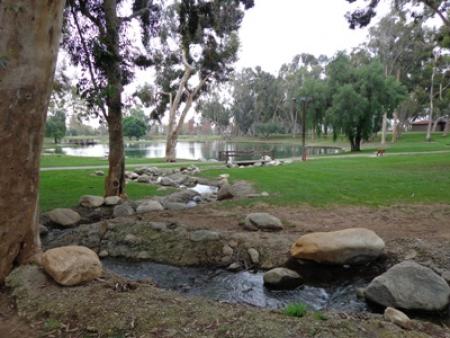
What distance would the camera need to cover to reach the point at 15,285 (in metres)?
3.67

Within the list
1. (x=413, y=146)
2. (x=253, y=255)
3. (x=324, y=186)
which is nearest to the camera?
(x=253, y=255)

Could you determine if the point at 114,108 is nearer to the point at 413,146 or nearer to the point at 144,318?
the point at 144,318

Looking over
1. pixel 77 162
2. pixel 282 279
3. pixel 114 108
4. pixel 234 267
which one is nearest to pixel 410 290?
pixel 282 279

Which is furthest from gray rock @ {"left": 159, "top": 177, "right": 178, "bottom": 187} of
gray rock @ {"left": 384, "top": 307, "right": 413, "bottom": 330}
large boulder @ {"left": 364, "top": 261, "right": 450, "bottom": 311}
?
gray rock @ {"left": 384, "top": 307, "right": 413, "bottom": 330}

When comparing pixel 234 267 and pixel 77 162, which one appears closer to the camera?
pixel 234 267

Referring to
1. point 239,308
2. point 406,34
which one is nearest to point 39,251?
point 239,308

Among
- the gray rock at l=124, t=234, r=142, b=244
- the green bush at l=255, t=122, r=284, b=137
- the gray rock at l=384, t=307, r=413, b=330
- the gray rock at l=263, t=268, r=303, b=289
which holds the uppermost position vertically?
the green bush at l=255, t=122, r=284, b=137

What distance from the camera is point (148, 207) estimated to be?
Result: 8.99m

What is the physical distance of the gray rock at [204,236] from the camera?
651 cm

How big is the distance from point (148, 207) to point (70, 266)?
17.3 feet

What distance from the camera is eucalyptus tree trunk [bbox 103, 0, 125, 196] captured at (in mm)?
8188

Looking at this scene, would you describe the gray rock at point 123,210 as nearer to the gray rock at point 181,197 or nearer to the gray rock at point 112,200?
the gray rock at point 112,200

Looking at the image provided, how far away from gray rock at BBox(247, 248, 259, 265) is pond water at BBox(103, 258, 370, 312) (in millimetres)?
297

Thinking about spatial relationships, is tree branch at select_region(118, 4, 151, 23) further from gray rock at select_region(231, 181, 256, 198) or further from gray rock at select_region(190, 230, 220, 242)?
gray rock at select_region(190, 230, 220, 242)
